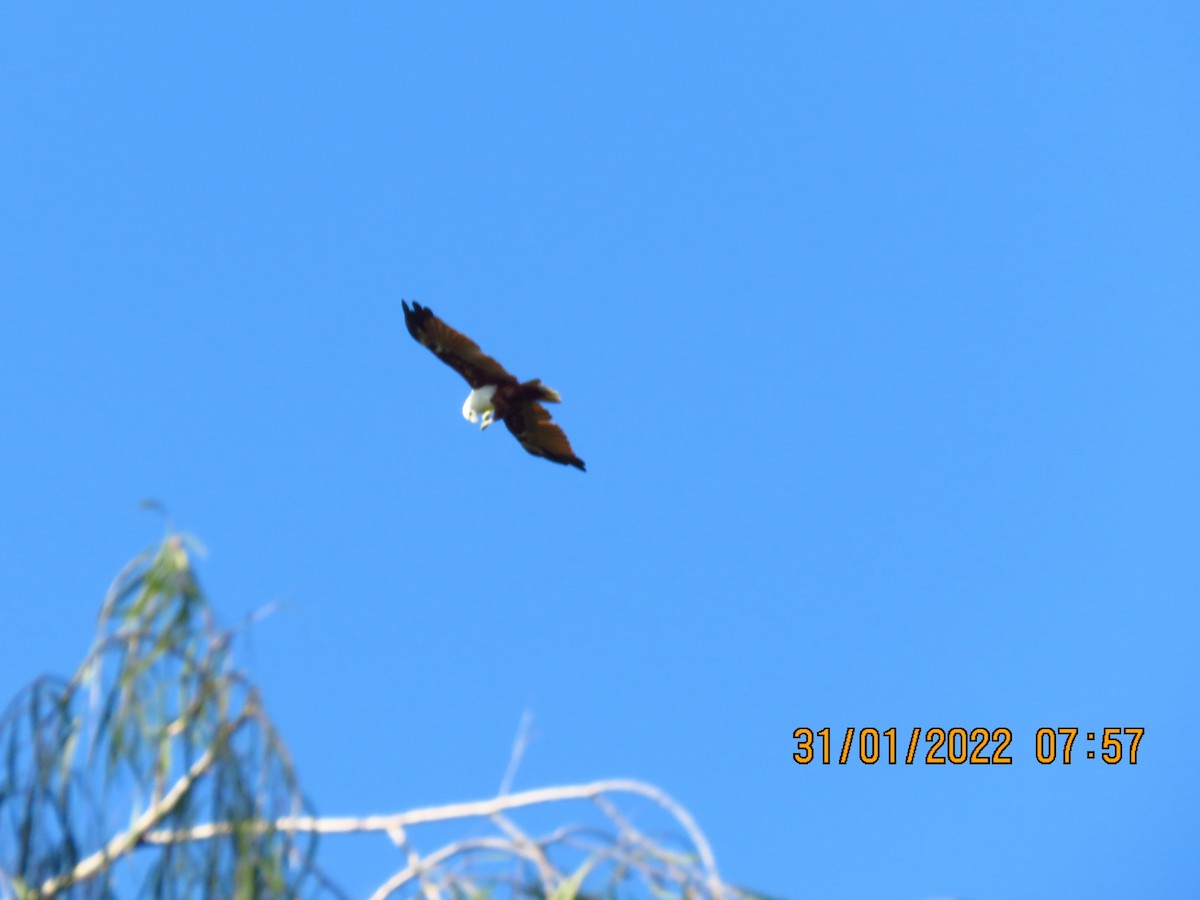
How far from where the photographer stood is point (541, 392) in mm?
7969

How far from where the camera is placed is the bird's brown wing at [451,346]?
25.5 ft

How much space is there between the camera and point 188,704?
2779mm

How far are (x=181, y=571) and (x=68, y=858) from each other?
57 centimetres

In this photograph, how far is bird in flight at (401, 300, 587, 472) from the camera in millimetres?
7820

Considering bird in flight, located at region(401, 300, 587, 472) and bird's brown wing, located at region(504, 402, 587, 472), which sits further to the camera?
bird's brown wing, located at region(504, 402, 587, 472)

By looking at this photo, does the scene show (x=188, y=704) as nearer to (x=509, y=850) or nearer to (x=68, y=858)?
(x=68, y=858)

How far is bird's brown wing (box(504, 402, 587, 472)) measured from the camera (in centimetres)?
821

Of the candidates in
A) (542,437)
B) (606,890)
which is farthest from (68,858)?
(542,437)

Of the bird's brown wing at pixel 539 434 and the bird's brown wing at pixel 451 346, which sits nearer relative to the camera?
the bird's brown wing at pixel 451 346

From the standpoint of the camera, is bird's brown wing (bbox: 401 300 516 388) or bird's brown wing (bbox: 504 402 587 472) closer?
bird's brown wing (bbox: 401 300 516 388)

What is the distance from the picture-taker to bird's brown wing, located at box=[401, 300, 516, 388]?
25.5ft

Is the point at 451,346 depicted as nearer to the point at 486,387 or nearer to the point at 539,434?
the point at 486,387

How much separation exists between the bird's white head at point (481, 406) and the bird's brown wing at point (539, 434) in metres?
0.13

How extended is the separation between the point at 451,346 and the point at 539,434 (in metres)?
0.88
